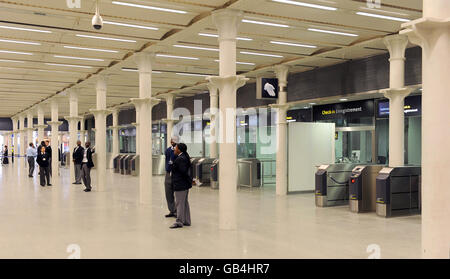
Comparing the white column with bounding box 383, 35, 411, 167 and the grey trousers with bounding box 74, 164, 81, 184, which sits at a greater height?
the white column with bounding box 383, 35, 411, 167

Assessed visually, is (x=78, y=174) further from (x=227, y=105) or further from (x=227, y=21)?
(x=227, y=21)

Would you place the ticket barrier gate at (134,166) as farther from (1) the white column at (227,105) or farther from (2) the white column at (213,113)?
(1) the white column at (227,105)

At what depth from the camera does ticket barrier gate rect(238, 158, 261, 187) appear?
55.4 ft

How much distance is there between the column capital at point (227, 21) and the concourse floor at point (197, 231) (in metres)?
3.61

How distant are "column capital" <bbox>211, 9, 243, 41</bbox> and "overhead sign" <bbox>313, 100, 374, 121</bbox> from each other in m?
7.86

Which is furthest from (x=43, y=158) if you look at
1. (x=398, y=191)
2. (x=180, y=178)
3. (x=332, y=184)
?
(x=398, y=191)

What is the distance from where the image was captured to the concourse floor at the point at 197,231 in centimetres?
672

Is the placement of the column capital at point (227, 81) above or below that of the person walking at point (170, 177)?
above

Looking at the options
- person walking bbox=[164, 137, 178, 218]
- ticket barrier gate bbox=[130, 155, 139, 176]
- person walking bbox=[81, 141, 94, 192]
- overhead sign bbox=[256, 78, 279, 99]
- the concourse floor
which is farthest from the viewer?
ticket barrier gate bbox=[130, 155, 139, 176]

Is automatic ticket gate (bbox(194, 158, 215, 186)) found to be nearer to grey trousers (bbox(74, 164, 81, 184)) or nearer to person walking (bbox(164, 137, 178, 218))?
grey trousers (bbox(74, 164, 81, 184))

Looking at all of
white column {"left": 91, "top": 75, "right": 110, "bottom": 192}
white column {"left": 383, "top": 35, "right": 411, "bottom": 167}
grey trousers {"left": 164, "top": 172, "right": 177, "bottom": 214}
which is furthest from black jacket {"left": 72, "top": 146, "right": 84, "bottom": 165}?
white column {"left": 383, "top": 35, "right": 411, "bottom": 167}

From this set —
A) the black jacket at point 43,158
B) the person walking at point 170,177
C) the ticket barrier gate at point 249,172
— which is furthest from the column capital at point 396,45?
the black jacket at point 43,158
